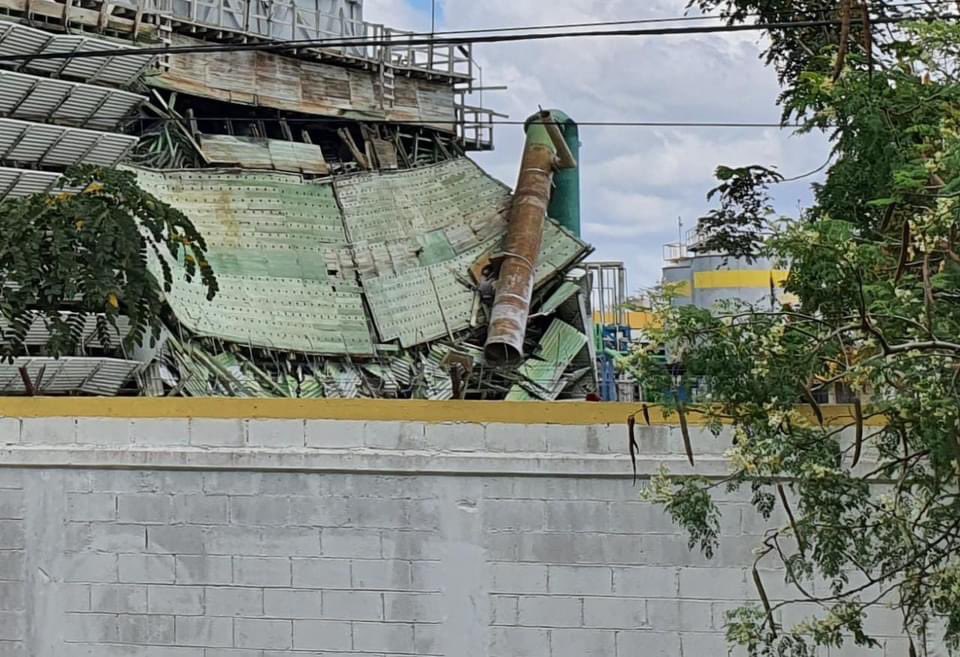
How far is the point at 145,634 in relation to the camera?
320 inches

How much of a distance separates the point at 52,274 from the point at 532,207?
53.7 feet

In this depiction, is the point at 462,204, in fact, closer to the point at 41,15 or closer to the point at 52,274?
the point at 41,15

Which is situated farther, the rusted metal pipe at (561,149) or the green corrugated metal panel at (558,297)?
the rusted metal pipe at (561,149)

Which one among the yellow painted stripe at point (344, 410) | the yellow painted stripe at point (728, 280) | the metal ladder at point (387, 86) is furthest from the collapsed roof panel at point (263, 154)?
the yellow painted stripe at point (728, 280)

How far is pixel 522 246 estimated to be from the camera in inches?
947

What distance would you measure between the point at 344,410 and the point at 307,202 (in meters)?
14.9

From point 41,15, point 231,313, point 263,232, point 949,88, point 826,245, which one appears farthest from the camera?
point 263,232

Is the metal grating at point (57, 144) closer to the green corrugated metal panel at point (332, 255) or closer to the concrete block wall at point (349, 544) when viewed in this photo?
the green corrugated metal panel at point (332, 255)

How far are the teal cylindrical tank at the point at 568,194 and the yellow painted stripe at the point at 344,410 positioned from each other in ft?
61.4

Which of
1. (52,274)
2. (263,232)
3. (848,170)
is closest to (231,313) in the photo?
(263,232)

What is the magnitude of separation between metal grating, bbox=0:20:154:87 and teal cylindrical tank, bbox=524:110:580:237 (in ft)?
30.7

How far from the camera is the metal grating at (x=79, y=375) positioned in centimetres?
1802

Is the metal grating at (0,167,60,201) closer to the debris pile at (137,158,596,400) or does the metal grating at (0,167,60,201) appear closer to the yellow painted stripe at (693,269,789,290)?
the debris pile at (137,158,596,400)

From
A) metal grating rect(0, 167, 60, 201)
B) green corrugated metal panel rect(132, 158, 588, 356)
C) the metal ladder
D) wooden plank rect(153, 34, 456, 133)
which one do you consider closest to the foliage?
metal grating rect(0, 167, 60, 201)
